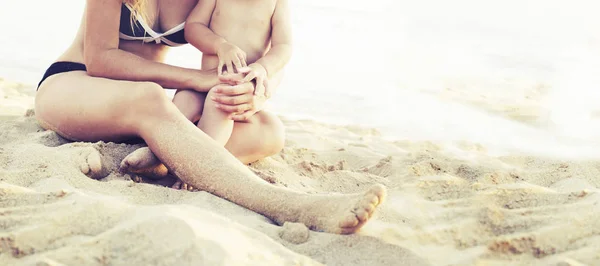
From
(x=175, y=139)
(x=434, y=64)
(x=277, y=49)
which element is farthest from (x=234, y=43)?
(x=434, y=64)

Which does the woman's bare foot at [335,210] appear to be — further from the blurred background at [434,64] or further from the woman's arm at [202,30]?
the blurred background at [434,64]

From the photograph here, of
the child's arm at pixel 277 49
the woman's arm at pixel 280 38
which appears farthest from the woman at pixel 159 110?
the woman's arm at pixel 280 38

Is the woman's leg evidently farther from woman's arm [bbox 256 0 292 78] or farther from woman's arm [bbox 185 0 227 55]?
woman's arm [bbox 256 0 292 78]

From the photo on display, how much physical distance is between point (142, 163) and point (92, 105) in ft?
1.20

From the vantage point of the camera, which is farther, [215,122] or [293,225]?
[215,122]

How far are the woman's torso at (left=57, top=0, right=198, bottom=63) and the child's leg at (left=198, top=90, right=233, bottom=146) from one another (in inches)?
19.3

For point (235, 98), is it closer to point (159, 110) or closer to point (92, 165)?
point (159, 110)

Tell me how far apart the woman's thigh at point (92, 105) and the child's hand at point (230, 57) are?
0.39 m

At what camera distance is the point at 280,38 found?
313 cm

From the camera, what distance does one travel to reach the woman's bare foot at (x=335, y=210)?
1.95m

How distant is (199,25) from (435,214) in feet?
4.72

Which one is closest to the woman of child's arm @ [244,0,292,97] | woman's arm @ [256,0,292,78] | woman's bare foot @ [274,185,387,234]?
woman's bare foot @ [274,185,387,234]

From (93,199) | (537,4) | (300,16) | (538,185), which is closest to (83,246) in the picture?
(93,199)

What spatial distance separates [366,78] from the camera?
21.2ft
